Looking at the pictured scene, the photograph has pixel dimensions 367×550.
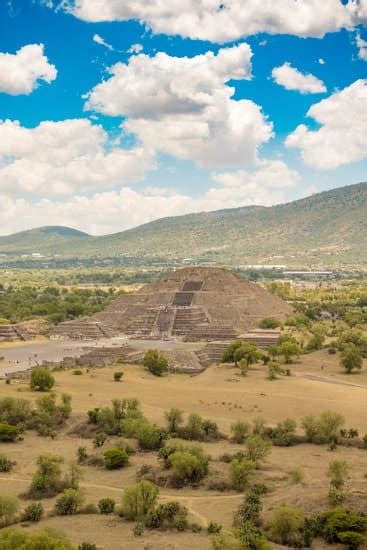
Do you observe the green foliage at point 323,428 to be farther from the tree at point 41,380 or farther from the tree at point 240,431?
the tree at point 41,380

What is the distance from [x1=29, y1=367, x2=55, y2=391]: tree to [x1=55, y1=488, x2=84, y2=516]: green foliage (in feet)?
93.5

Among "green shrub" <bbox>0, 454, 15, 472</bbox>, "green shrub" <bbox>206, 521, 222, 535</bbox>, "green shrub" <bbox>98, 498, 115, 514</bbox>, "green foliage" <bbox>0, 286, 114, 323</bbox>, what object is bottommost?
"green shrub" <bbox>206, 521, 222, 535</bbox>

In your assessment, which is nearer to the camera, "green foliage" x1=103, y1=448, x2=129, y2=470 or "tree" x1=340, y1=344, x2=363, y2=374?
"green foliage" x1=103, y1=448, x2=129, y2=470

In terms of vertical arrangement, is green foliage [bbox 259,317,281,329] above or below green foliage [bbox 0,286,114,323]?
below

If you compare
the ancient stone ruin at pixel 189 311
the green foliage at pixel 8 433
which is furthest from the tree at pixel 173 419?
the ancient stone ruin at pixel 189 311

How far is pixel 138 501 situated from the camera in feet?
109

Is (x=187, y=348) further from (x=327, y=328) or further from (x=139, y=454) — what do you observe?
(x=139, y=454)

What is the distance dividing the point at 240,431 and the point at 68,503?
16148mm

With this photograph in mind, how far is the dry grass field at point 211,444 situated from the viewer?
32.9 meters

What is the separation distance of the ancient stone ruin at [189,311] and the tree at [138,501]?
6375 centimetres

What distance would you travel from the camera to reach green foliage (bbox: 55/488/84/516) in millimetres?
34188

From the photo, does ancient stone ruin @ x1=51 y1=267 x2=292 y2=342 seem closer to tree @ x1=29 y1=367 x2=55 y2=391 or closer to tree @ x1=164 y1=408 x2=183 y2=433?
tree @ x1=29 y1=367 x2=55 y2=391

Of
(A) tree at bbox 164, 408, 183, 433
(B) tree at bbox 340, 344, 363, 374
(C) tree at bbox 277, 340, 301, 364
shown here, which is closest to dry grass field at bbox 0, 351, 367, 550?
(C) tree at bbox 277, 340, 301, 364

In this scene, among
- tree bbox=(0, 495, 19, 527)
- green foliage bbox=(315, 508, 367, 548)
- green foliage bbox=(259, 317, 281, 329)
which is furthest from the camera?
green foliage bbox=(259, 317, 281, 329)
